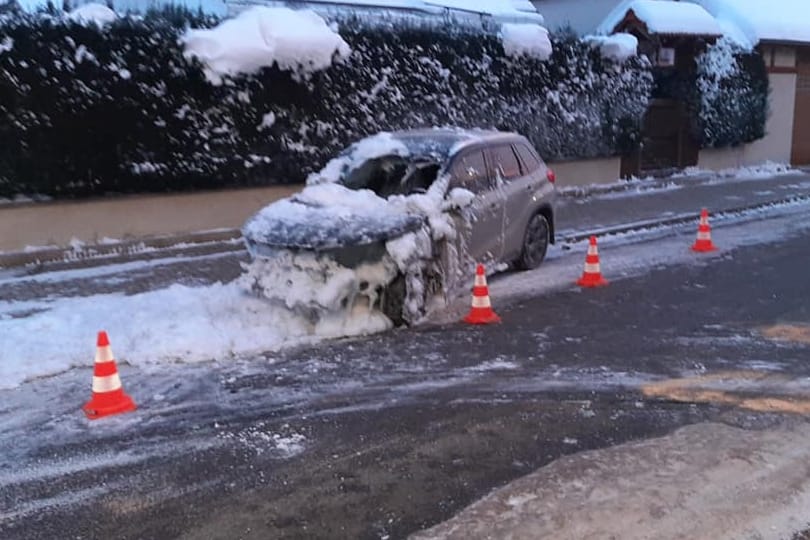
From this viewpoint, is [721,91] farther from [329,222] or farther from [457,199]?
[329,222]

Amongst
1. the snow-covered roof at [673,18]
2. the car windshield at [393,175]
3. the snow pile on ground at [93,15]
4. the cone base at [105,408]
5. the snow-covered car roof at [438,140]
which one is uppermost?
the snow-covered roof at [673,18]

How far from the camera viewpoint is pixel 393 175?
918cm

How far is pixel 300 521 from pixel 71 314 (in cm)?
479

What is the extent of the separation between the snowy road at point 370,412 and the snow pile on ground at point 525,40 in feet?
29.2

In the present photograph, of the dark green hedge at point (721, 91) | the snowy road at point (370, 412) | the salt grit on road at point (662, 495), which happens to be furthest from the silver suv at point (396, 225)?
the dark green hedge at point (721, 91)

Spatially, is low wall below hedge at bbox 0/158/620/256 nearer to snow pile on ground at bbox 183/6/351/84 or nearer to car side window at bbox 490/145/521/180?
snow pile on ground at bbox 183/6/351/84

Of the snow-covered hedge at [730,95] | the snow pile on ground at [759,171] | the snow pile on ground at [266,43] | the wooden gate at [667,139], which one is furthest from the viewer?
the snow pile on ground at [759,171]

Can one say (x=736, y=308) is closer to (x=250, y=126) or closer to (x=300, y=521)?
(x=300, y=521)

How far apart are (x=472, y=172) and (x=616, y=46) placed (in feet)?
37.9

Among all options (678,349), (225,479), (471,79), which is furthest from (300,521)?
(471,79)

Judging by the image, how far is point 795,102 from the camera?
25750 millimetres

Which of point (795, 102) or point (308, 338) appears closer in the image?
point (308, 338)

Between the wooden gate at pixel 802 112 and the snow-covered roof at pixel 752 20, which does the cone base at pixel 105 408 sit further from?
the wooden gate at pixel 802 112

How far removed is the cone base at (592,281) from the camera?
32.7 ft
